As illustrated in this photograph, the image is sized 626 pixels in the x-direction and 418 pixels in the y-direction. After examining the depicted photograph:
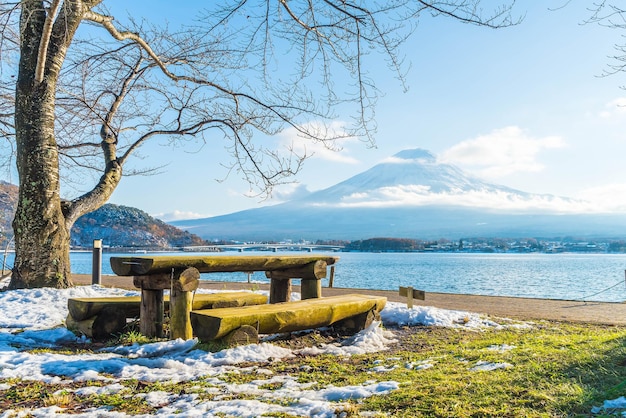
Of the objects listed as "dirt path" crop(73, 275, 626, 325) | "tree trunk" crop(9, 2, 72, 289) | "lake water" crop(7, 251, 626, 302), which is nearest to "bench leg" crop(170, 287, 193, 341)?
"lake water" crop(7, 251, 626, 302)

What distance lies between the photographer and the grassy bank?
11.2 feet

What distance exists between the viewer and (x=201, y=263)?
6.28 m

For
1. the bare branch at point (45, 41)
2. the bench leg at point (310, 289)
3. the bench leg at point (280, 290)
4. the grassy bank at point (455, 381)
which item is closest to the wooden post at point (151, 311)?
the grassy bank at point (455, 381)

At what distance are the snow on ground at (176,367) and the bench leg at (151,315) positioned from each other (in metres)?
0.53

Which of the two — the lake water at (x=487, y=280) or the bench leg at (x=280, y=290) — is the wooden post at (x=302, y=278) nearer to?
the bench leg at (x=280, y=290)

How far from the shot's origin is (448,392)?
148 inches

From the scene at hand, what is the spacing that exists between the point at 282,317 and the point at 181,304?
4.16 feet

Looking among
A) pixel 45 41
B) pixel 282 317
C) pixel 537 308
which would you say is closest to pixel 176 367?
pixel 282 317

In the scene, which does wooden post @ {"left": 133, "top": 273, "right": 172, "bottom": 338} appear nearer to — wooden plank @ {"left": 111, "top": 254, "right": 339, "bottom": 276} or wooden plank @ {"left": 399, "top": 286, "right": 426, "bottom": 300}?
wooden plank @ {"left": 111, "top": 254, "right": 339, "bottom": 276}

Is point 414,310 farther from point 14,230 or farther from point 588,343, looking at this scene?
point 14,230

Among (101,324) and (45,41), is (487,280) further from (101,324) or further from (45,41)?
(101,324)

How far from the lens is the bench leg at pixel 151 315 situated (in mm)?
6340

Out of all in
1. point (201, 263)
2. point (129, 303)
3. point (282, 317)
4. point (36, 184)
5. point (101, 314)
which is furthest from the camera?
point (36, 184)

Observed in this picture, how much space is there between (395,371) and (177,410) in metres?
2.17
